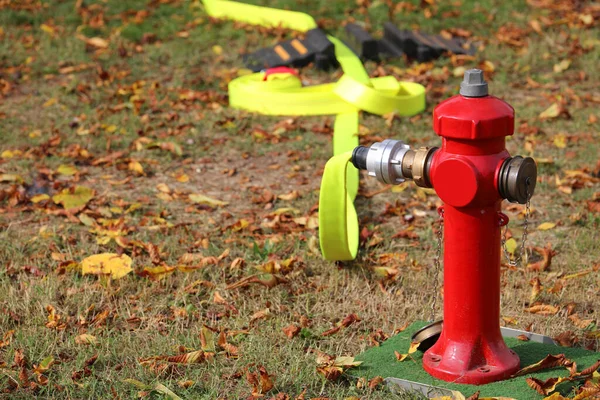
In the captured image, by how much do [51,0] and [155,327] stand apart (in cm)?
652

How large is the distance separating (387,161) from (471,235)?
1.30ft

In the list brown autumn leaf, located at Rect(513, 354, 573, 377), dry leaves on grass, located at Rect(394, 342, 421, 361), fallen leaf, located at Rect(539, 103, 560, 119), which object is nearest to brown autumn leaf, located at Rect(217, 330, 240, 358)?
dry leaves on grass, located at Rect(394, 342, 421, 361)

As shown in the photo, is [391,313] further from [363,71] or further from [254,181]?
[363,71]

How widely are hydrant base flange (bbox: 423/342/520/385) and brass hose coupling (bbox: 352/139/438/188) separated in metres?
0.59

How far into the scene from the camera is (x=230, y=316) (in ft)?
11.8

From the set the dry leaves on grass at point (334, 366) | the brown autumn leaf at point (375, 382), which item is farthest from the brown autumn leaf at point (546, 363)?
the dry leaves on grass at point (334, 366)

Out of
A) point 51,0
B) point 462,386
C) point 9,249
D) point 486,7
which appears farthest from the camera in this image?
point 51,0

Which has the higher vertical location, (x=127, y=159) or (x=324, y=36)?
(x=324, y=36)

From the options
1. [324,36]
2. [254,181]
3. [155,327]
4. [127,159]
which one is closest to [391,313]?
[155,327]

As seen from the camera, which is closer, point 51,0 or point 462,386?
point 462,386

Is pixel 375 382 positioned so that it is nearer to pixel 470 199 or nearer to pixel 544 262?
pixel 470 199

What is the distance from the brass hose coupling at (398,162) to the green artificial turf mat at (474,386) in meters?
0.67

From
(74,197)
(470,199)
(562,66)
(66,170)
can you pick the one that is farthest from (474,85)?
(562,66)

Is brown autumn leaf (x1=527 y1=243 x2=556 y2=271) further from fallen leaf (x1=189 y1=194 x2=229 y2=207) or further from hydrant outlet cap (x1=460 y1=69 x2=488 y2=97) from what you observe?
fallen leaf (x1=189 y1=194 x2=229 y2=207)
